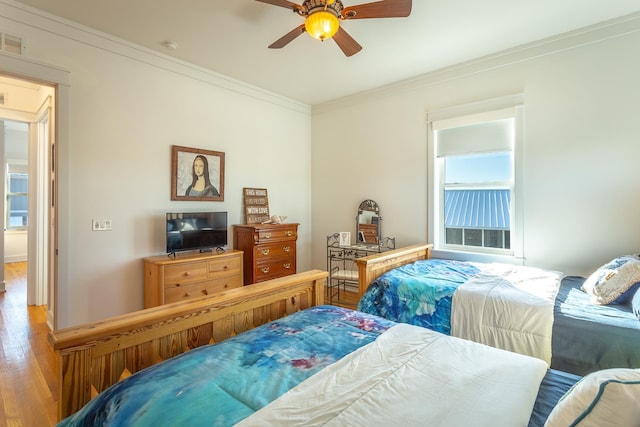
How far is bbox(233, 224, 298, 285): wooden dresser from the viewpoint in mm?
3895

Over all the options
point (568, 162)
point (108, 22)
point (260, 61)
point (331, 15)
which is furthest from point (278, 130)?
point (568, 162)

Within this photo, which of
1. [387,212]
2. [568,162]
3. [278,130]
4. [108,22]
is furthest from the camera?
[278,130]

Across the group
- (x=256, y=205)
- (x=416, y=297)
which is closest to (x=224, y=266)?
(x=256, y=205)

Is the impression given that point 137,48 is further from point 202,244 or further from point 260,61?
point 202,244

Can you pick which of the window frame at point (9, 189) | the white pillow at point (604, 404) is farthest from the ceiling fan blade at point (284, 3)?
the window frame at point (9, 189)

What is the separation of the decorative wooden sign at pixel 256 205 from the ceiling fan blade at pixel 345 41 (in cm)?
231

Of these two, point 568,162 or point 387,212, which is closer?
point 568,162

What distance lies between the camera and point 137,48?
316 cm

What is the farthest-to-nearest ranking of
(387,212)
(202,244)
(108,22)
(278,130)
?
1. (278,130)
2. (387,212)
3. (202,244)
4. (108,22)

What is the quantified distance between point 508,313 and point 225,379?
74.7 inches

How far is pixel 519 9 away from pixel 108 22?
3549mm

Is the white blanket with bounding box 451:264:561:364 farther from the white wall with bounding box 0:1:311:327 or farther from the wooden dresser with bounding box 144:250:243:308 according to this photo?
the white wall with bounding box 0:1:311:327

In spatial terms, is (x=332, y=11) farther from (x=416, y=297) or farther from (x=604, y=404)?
(x=604, y=404)

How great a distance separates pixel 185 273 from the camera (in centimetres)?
317
